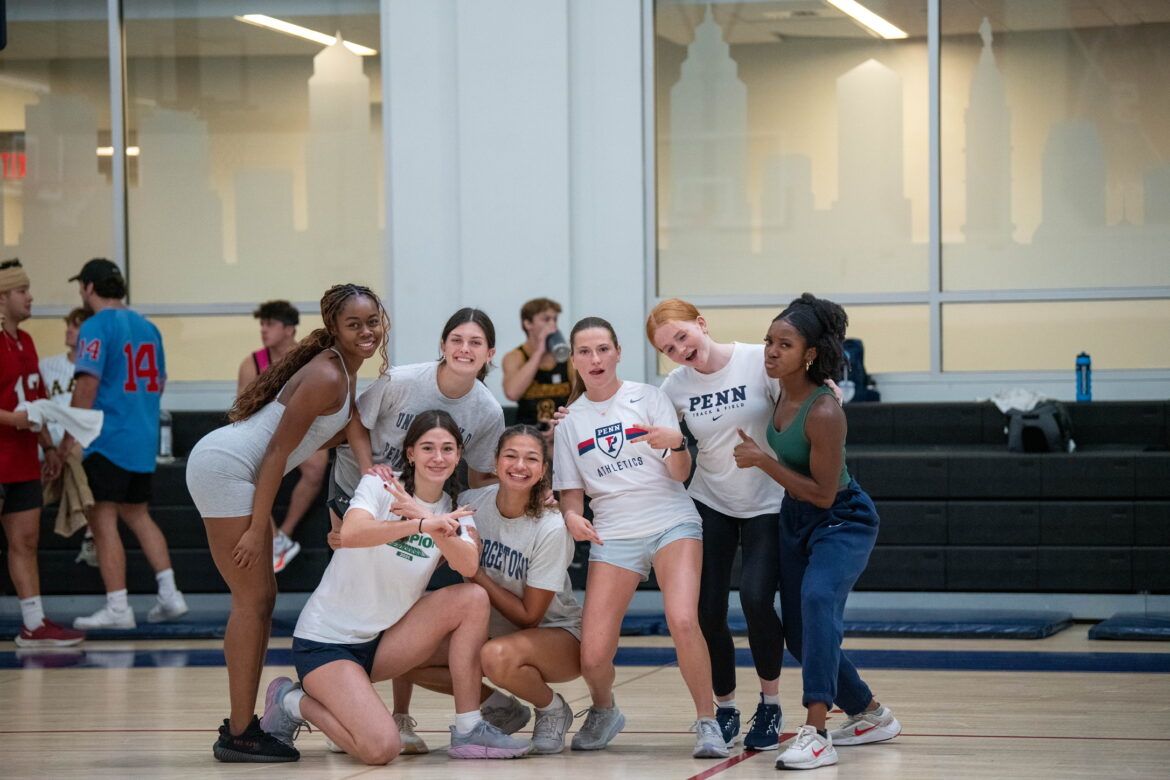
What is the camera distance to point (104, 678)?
5.70 metres

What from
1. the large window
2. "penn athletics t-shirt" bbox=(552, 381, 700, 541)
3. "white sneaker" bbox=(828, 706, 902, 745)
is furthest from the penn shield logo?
the large window

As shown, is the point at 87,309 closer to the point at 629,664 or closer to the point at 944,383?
the point at 629,664

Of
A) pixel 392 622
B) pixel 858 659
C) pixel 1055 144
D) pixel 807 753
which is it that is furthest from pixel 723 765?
pixel 1055 144

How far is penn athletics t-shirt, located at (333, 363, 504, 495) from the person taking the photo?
14.0ft

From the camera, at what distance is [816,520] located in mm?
4062

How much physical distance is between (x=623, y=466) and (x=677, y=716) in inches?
40.9

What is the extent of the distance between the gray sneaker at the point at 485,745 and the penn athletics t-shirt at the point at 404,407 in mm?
825

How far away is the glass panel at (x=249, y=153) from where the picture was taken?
849cm

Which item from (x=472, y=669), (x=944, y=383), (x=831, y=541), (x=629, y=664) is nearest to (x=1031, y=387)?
(x=944, y=383)

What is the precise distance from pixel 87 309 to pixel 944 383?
451cm

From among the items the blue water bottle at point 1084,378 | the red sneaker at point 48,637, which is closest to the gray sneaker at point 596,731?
the red sneaker at point 48,637

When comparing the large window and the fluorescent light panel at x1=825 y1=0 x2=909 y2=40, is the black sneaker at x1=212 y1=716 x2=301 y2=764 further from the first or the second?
the fluorescent light panel at x1=825 y1=0 x2=909 y2=40

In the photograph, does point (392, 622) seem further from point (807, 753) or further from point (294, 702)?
point (807, 753)

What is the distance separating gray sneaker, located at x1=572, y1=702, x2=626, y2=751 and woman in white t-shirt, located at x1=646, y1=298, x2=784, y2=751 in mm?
322
